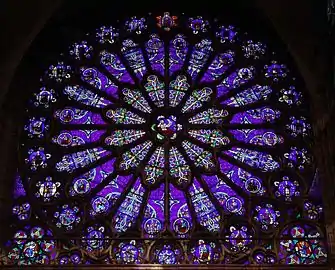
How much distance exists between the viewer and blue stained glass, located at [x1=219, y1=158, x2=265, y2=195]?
10789 mm

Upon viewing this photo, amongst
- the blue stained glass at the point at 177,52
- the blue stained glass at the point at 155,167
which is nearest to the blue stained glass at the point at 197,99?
the blue stained glass at the point at 177,52

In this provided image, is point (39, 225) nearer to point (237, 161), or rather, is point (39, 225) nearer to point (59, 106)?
point (59, 106)

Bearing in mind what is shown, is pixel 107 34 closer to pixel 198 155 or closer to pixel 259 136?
pixel 198 155

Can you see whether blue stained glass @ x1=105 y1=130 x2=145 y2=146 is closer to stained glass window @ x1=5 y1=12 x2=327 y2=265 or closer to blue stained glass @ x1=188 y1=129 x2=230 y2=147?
stained glass window @ x1=5 y1=12 x2=327 y2=265

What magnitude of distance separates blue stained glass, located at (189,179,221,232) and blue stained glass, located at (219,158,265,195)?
413mm

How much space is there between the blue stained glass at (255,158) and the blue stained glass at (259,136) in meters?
0.15

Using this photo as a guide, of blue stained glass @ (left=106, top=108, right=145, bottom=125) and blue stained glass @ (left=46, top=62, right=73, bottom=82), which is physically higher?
blue stained glass @ (left=46, top=62, right=73, bottom=82)

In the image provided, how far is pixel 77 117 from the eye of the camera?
11477 millimetres

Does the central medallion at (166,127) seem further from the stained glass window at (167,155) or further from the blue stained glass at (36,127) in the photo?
the blue stained glass at (36,127)

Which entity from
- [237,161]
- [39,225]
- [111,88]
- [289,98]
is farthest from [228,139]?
[39,225]

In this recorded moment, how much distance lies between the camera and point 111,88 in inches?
463

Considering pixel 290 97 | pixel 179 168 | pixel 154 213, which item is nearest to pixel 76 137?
pixel 179 168

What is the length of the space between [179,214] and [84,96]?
221 centimetres

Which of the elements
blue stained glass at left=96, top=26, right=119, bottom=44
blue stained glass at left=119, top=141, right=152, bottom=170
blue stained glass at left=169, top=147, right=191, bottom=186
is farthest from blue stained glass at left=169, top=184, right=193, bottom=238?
blue stained glass at left=96, top=26, right=119, bottom=44
